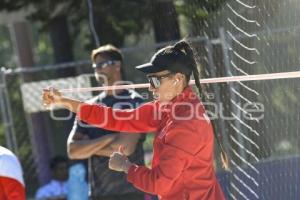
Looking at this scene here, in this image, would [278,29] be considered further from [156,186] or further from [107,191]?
[156,186]

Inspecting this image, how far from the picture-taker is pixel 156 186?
4082mm

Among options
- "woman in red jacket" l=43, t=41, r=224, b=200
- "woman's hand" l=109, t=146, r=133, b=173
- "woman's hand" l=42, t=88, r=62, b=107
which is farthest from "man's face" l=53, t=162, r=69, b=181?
"woman's hand" l=109, t=146, r=133, b=173

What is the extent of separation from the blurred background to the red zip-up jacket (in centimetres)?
121

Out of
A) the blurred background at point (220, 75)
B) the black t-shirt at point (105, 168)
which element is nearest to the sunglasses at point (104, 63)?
the black t-shirt at point (105, 168)

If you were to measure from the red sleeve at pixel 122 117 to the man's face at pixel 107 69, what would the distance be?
1.21 metres

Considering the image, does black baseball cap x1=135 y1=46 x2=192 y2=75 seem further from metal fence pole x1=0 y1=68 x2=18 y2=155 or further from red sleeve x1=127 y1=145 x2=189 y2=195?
metal fence pole x1=0 y1=68 x2=18 y2=155

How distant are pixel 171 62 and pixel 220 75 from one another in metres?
2.88

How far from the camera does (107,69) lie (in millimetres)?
5996

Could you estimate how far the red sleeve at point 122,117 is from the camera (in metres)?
4.68

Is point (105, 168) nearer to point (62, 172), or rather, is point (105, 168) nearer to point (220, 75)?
point (220, 75)

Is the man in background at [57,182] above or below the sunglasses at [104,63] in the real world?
below

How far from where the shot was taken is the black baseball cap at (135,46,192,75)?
4.29 meters

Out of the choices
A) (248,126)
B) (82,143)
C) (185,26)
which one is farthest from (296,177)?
(185,26)

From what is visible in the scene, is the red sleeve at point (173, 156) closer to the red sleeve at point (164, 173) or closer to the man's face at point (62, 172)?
the red sleeve at point (164, 173)
